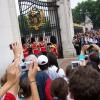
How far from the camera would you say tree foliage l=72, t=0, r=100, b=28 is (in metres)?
78.5

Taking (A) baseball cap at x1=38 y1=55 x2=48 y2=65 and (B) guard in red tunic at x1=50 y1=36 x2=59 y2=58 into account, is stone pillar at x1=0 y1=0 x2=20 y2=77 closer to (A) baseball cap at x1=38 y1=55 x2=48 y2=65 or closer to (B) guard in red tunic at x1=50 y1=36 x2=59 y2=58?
(A) baseball cap at x1=38 y1=55 x2=48 y2=65

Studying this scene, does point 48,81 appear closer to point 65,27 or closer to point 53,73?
point 53,73

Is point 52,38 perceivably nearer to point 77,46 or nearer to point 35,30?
point 35,30

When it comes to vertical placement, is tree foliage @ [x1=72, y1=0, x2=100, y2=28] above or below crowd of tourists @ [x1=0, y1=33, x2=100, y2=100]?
below

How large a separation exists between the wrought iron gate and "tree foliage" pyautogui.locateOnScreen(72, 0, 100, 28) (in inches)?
2221

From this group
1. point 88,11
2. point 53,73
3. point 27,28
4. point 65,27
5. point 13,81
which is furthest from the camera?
point 88,11

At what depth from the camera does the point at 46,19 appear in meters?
20.2

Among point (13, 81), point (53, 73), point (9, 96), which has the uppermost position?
point (13, 81)

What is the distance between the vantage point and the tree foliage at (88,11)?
7850cm

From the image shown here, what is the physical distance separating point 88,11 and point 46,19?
66492 mm

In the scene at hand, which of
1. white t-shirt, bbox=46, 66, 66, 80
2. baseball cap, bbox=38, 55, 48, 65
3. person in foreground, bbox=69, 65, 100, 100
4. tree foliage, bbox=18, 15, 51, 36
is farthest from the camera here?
tree foliage, bbox=18, 15, 51, 36

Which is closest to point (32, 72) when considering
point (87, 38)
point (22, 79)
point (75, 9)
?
point (22, 79)

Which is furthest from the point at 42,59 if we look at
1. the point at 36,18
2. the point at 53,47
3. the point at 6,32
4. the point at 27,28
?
the point at 27,28

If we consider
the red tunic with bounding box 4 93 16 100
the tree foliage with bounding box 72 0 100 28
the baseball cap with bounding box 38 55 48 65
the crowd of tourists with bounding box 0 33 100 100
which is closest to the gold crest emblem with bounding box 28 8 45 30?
the crowd of tourists with bounding box 0 33 100 100
